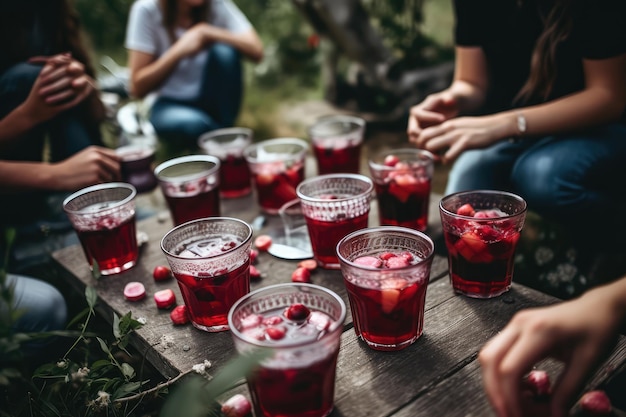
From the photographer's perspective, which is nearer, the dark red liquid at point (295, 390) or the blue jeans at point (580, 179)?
the dark red liquid at point (295, 390)

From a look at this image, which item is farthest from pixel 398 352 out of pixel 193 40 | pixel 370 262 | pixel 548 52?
pixel 193 40

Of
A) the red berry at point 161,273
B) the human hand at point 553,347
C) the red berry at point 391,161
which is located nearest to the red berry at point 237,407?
the human hand at point 553,347

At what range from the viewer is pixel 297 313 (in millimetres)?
1166

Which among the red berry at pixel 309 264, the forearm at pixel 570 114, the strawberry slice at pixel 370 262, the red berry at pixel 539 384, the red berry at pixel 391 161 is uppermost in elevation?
the forearm at pixel 570 114

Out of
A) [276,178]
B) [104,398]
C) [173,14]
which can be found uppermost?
[173,14]

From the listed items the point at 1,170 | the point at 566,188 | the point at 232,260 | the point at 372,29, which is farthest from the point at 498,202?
the point at 372,29

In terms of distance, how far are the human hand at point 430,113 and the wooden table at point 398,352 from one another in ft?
2.05

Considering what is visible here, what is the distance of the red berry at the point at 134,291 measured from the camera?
1.57m

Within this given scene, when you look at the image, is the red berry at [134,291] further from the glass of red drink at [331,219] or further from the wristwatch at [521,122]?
the wristwatch at [521,122]

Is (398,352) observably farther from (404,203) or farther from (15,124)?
(15,124)

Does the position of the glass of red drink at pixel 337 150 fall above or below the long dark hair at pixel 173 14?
below

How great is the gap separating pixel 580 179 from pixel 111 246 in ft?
5.32

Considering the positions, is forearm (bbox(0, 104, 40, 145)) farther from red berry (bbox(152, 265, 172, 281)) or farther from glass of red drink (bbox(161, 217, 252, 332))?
glass of red drink (bbox(161, 217, 252, 332))

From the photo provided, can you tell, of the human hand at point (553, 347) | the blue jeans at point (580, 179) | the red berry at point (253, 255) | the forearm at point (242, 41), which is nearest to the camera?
the human hand at point (553, 347)
